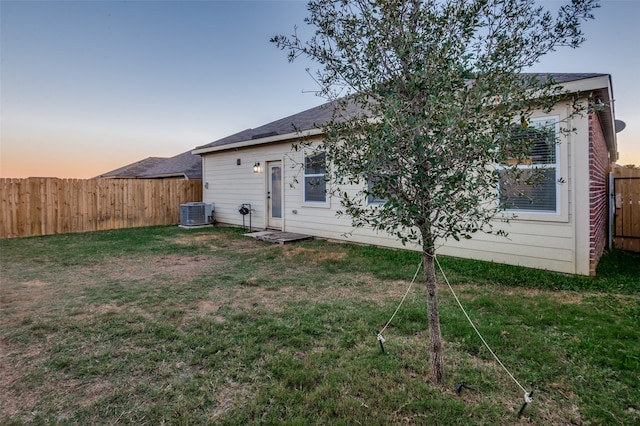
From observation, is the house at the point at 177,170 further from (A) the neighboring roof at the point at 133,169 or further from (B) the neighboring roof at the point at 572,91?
(B) the neighboring roof at the point at 572,91

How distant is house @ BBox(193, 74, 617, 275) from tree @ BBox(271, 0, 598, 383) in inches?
21.0

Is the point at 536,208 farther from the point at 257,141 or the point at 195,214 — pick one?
the point at 195,214

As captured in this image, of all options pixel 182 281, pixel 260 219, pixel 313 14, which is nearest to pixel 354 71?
pixel 313 14

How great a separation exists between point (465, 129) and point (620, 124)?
8.39 meters

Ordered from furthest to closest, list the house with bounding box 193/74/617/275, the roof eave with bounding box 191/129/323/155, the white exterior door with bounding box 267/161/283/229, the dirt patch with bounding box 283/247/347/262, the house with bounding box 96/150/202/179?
the house with bounding box 96/150/202/179 → the white exterior door with bounding box 267/161/283/229 → the roof eave with bounding box 191/129/323/155 → the dirt patch with bounding box 283/247/347/262 → the house with bounding box 193/74/617/275

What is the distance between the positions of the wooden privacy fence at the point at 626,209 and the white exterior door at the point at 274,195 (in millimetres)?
8048

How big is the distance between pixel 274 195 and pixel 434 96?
801cm

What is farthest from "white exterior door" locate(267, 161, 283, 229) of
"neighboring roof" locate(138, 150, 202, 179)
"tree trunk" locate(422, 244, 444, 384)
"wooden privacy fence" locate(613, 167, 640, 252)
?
"wooden privacy fence" locate(613, 167, 640, 252)

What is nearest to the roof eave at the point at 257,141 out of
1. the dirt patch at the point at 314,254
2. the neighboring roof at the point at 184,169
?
the dirt patch at the point at 314,254

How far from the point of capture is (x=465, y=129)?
1.74 metres

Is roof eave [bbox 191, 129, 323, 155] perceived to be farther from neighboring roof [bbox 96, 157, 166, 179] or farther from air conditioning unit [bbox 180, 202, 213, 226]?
neighboring roof [bbox 96, 157, 166, 179]

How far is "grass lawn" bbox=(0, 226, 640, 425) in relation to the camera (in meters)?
1.88

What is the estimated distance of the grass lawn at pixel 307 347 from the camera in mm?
1880

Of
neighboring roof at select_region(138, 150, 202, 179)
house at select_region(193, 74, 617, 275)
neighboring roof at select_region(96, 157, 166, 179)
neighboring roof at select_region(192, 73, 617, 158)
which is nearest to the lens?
neighboring roof at select_region(192, 73, 617, 158)
